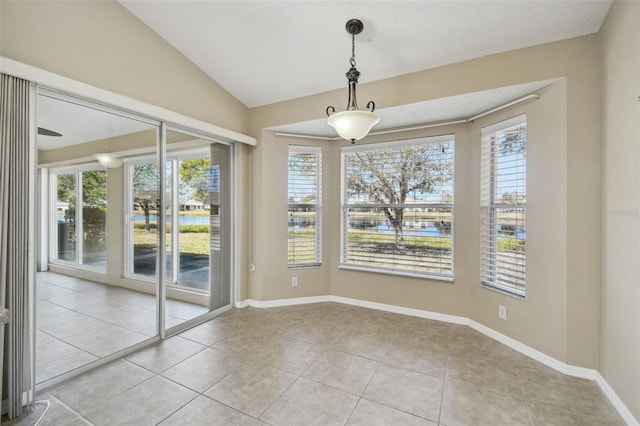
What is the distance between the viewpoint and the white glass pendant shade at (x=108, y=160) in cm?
249

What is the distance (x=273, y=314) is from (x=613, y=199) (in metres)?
3.42

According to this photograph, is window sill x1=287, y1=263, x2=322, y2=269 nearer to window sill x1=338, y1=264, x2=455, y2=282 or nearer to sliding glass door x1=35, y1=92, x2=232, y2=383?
window sill x1=338, y1=264, x2=455, y2=282

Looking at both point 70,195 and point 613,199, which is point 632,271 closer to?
point 613,199

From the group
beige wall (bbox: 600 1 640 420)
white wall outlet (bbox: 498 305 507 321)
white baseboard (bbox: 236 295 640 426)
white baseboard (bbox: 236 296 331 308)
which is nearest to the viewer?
beige wall (bbox: 600 1 640 420)

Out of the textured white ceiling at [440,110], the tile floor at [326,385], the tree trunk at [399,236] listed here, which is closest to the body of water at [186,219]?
the tile floor at [326,385]

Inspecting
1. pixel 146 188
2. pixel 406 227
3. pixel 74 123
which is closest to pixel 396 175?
pixel 406 227

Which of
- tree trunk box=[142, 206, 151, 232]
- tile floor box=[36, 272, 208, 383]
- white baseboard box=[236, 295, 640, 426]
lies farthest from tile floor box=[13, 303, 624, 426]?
tree trunk box=[142, 206, 151, 232]

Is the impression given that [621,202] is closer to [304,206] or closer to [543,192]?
[543,192]

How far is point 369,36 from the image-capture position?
8.07 ft

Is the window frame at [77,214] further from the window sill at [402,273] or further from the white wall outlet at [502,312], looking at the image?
the white wall outlet at [502,312]

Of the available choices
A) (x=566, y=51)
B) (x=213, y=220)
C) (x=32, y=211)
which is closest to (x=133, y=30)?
(x=32, y=211)

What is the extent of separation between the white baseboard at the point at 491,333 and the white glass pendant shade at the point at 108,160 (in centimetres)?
222

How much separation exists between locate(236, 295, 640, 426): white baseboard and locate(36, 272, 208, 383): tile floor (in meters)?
1.33

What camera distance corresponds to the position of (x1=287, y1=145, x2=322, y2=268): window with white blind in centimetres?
398
